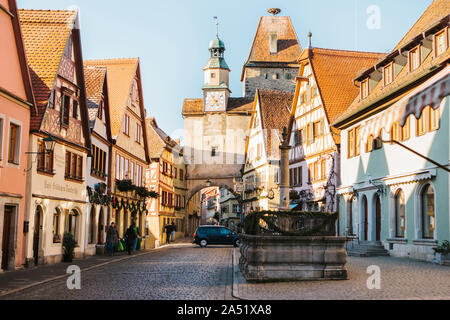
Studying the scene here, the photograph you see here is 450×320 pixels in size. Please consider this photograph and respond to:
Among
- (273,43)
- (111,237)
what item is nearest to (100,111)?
(111,237)

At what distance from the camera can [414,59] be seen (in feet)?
79.0

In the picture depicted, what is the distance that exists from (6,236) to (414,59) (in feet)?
54.3

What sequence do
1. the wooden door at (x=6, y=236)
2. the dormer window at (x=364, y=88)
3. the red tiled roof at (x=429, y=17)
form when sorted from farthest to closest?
the dormer window at (x=364, y=88) → the red tiled roof at (x=429, y=17) → the wooden door at (x=6, y=236)

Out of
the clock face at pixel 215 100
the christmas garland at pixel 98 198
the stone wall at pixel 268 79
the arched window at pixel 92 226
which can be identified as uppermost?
the stone wall at pixel 268 79

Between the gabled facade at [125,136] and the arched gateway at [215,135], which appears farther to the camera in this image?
the arched gateway at [215,135]

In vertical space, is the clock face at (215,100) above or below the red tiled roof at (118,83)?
above

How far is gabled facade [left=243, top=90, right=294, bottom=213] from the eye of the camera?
160 feet

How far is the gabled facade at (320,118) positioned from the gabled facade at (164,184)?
11.7 m

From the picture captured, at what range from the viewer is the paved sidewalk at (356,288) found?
1180 cm

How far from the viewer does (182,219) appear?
64.4 m

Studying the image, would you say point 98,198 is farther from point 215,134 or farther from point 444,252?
point 215,134

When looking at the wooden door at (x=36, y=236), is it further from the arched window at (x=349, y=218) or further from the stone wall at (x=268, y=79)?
the stone wall at (x=268, y=79)

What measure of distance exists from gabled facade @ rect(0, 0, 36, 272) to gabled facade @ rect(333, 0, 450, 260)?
10.6 m

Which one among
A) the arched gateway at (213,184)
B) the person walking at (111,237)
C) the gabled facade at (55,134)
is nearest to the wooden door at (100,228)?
the person walking at (111,237)
